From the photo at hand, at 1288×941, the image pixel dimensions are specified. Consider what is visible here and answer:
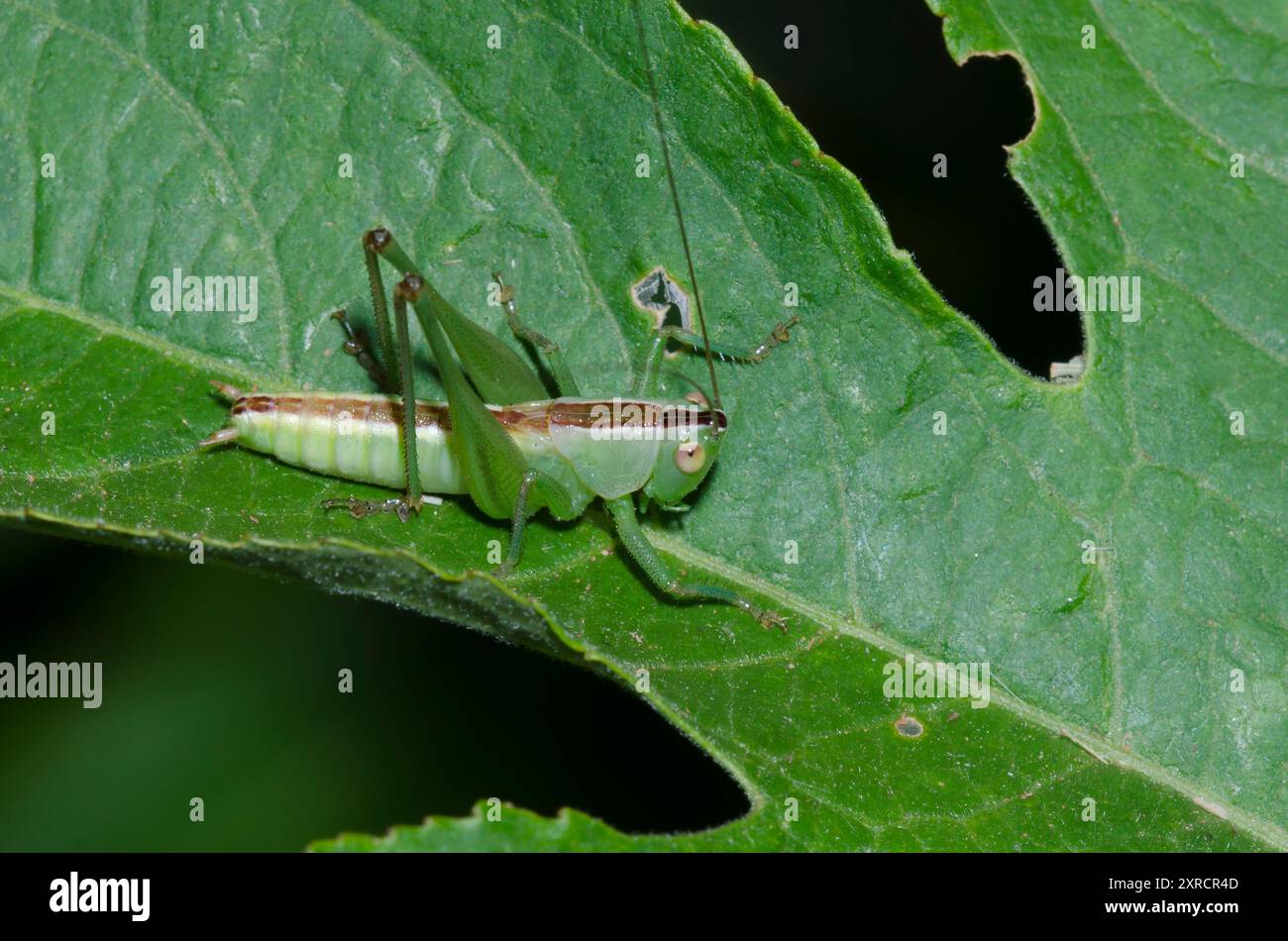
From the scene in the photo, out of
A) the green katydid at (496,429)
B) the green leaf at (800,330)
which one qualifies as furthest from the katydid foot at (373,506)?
the green leaf at (800,330)

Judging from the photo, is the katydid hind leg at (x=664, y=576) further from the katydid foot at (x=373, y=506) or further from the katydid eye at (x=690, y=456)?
the katydid foot at (x=373, y=506)

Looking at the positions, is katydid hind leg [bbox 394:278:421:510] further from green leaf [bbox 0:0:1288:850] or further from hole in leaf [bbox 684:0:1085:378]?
hole in leaf [bbox 684:0:1085:378]

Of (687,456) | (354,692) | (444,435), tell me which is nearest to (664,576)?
(687,456)

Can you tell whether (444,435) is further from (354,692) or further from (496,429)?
(354,692)

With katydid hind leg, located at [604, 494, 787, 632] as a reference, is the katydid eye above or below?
above

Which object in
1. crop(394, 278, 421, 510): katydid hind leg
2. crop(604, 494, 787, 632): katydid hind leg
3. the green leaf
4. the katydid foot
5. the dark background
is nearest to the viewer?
the green leaf

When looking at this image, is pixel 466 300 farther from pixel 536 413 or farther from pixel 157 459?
pixel 157 459

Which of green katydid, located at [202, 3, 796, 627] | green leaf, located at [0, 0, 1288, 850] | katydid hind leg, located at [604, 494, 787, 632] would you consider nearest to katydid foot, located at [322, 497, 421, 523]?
green katydid, located at [202, 3, 796, 627]
